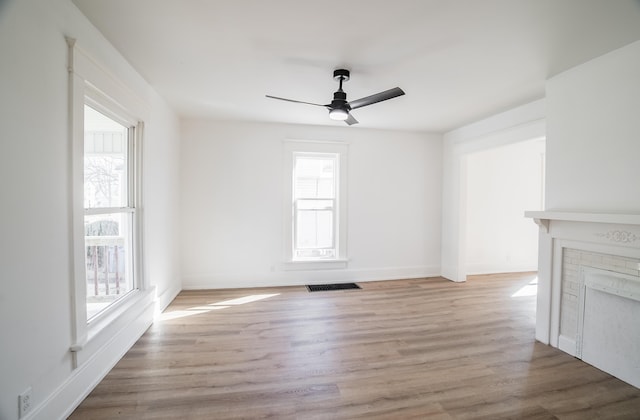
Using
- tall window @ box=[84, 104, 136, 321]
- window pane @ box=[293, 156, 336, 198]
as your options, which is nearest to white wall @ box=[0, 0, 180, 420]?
tall window @ box=[84, 104, 136, 321]

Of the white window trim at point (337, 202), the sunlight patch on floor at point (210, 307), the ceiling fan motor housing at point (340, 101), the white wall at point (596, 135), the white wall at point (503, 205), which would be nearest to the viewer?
the white wall at point (596, 135)

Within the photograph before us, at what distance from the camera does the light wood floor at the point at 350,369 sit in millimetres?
1704

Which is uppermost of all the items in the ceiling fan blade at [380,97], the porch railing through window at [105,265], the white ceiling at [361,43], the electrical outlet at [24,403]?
the white ceiling at [361,43]

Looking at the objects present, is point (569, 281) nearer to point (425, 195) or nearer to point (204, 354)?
point (425, 195)

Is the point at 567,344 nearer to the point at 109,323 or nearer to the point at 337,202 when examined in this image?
the point at 337,202

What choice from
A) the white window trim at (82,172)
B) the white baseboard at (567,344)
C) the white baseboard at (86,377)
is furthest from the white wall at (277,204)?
the white baseboard at (567,344)

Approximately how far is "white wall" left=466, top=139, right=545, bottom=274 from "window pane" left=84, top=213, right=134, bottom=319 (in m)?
5.21

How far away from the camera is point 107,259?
241cm

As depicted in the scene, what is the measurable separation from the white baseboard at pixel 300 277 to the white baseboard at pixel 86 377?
1443mm

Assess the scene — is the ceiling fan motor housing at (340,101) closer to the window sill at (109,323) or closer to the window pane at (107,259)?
the window pane at (107,259)

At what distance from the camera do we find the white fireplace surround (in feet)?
6.53

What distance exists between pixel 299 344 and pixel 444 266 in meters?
3.35

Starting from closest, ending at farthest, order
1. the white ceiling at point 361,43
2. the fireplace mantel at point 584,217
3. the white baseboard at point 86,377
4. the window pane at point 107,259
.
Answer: the white baseboard at point 86,377 → the white ceiling at point 361,43 → the fireplace mantel at point 584,217 → the window pane at point 107,259

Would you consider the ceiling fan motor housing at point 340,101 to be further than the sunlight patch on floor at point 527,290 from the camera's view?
No
